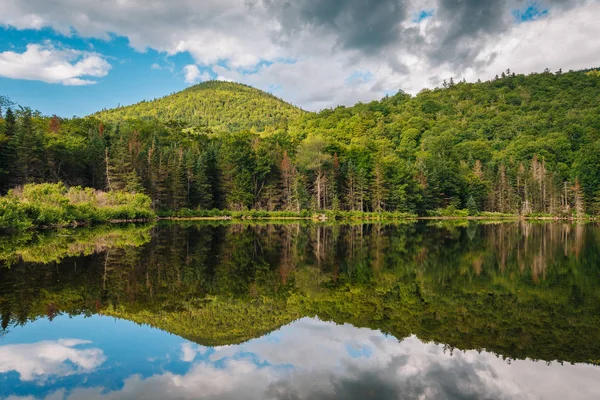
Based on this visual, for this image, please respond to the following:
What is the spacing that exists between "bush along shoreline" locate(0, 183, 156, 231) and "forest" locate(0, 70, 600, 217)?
370 inches

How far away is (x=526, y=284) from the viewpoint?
12812mm

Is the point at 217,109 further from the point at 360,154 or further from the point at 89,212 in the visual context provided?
the point at 89,212

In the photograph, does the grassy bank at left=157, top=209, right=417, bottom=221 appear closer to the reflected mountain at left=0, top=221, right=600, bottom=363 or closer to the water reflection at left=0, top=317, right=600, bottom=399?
the reflected mountain at left=0, top=221, right=600, bottom=363

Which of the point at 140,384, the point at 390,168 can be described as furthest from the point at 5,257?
the point at 390,168

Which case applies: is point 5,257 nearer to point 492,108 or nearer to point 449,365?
point 449,365

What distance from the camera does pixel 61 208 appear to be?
3247cm

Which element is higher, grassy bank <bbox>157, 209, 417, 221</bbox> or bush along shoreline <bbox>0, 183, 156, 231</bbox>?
bush along shoreline <bbox>0, 183, 156, 231</bbox>

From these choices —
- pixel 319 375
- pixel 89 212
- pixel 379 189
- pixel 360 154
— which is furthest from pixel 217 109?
pixel 319 375

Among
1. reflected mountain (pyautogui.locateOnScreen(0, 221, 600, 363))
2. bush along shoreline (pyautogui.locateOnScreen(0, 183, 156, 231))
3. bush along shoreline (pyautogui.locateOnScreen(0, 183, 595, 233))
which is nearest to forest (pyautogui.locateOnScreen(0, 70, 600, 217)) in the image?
bush along shoreline (pyautogui.locateOnScreen(0, 183, 595, 233))

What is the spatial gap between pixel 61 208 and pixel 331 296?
94.0 feet

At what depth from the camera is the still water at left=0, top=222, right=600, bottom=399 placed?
6.04 m

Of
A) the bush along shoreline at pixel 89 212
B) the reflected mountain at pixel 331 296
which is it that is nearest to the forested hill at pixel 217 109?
the bush along shoreline at pixel 89 212

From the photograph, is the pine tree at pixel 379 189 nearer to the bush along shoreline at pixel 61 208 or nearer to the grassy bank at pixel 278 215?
the grassy bank at pixel 278 215

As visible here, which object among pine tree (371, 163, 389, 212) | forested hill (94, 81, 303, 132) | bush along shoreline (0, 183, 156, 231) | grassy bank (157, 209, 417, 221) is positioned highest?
forested hill (94, 81, 303, 132)
